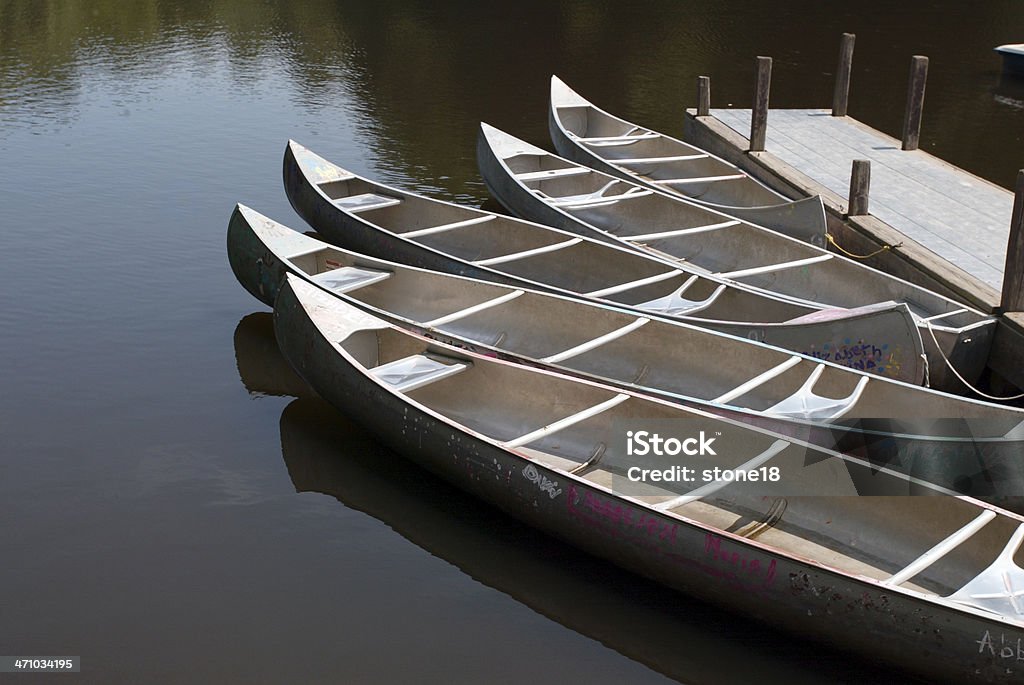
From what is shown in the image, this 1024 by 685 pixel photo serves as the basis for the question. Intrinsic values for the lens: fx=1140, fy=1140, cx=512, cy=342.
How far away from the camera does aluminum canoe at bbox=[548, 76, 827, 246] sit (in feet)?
43.8

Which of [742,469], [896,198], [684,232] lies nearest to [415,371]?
[742,469]

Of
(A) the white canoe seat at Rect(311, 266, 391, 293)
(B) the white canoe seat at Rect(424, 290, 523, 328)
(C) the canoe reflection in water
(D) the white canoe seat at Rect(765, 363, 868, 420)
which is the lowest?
(C) the canoe reflection in water

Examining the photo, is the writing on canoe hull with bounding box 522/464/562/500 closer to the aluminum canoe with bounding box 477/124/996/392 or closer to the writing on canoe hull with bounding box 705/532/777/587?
the writing on canoe hull with bounding box 705/532/777/587

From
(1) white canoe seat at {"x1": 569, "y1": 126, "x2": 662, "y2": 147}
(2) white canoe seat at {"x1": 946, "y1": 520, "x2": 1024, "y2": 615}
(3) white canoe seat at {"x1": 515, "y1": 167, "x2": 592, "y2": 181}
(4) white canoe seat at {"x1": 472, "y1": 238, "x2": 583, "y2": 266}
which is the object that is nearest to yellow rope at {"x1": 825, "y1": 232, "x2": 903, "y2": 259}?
(4) white canoe seat at {"x1": 472, "y1": 238, "x2": 583, "y2": 266}

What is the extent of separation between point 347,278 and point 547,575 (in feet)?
14.6

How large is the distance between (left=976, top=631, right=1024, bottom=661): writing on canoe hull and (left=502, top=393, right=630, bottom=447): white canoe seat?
133 inches

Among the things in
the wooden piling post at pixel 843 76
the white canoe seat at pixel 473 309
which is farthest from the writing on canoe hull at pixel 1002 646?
the wooden piling post at pixel 843 76

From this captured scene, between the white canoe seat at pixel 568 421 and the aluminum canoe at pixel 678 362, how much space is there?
330mm

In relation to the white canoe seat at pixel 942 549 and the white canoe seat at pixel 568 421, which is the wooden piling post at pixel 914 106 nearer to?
the white canoe seat at pixel 568 421

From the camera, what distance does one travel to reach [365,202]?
14.4m

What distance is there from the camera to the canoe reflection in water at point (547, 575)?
764 cm

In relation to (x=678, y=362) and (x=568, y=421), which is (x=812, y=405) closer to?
(x=678, y=362)

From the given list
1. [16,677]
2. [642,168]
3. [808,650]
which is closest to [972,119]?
[642,168]

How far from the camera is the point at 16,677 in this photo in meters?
7.56
